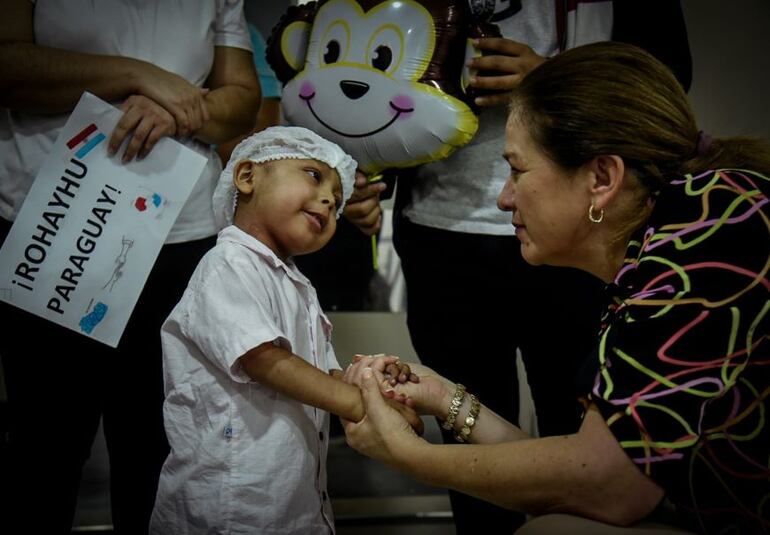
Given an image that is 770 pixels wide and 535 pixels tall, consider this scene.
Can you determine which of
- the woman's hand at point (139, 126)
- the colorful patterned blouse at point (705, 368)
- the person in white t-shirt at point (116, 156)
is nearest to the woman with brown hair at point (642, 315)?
the colorful patterned blouse at point (705, 368)

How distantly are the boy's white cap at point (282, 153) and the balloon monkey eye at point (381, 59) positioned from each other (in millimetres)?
166

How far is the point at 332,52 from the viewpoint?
140 cm

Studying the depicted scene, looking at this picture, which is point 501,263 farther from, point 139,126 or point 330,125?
point 139,126

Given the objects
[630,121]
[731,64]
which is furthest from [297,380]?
[731,64]

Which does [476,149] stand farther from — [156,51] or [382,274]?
[382,274]

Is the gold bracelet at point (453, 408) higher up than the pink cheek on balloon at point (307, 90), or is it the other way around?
the pink cheek on balloon at point (307, 90)

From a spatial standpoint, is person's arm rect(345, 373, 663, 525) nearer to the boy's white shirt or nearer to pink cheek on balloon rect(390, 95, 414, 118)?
the boy's white shirt

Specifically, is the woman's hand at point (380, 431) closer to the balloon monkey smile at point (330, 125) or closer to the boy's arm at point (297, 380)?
the boy's arm at point (297, 380)

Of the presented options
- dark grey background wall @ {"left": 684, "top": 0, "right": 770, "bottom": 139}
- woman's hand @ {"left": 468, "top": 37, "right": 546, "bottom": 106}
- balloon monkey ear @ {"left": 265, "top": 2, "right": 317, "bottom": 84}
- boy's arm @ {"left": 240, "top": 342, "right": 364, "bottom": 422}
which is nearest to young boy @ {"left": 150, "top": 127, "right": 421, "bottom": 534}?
boy's arm @ {"left": 240, "top": 342, "right": 364, "bottom": 422}

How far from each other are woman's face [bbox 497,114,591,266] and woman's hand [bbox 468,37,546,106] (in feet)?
0.64

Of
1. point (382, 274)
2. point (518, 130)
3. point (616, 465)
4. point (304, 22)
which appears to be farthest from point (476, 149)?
point (382, 274)

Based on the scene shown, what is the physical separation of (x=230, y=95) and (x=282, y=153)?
22 cm

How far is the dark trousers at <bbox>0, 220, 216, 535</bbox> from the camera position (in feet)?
4.39

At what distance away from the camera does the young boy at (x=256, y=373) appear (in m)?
1.17
